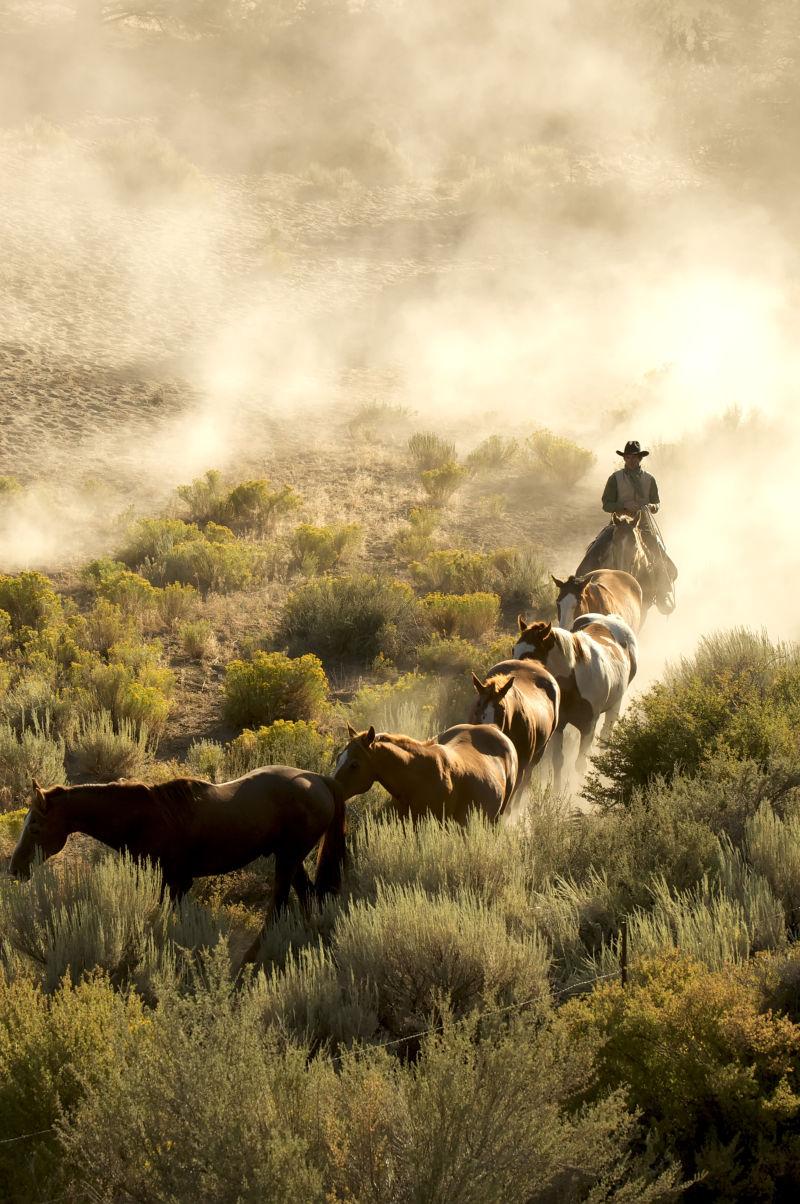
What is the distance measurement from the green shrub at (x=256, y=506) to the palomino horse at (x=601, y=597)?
734 centimetres

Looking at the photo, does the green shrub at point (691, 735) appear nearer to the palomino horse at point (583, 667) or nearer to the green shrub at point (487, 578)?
the palomino horse at point (583, 667)

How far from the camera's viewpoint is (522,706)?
886 centimetres

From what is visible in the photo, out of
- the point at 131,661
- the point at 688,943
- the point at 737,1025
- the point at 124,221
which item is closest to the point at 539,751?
the point at 688,943

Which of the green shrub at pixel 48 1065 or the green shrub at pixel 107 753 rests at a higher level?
the green shrub at pixel 107 753

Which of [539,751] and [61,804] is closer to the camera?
[61,804]

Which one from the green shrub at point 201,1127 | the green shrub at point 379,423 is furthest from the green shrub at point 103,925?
the green shrub at point 379,423

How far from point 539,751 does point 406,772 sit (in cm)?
216

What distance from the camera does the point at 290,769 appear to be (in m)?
7.29

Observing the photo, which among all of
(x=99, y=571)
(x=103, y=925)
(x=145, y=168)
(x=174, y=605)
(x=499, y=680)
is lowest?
(x=103, y=925)

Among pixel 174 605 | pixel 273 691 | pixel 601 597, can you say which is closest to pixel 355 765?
pixel 273 691

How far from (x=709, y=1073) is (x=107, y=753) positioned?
676 centimetres

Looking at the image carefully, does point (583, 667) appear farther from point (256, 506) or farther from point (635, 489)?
point (256, 506)

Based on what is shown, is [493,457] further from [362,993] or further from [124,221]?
[362,993]

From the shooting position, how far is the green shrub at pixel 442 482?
816 inches
